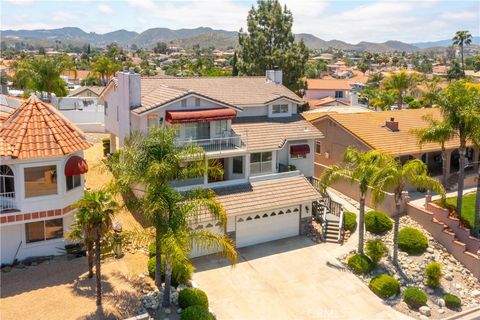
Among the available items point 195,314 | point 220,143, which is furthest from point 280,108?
point 195,314

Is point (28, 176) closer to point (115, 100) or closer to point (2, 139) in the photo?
point (2, 139)

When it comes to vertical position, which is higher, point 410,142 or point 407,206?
point 410,142

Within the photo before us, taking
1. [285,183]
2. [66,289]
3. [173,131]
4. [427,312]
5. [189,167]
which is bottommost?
[427,312]

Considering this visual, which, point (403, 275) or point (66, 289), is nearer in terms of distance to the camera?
point (66, 289)

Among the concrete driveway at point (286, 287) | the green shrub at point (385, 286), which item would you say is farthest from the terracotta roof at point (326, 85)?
the green shrub at point (385, 286)

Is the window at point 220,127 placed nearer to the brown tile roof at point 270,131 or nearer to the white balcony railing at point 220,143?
the white balcony railing at point 220,143

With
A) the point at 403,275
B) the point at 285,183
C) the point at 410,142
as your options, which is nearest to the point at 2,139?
the point at 285,183
